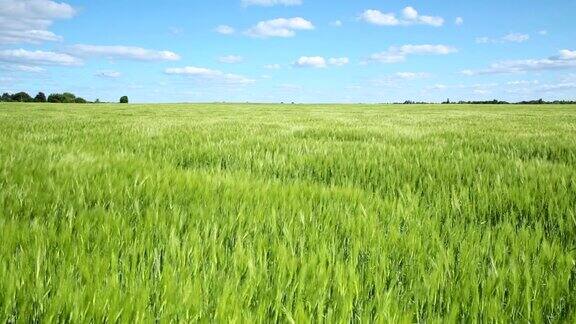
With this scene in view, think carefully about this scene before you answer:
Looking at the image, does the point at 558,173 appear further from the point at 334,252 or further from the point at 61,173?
the point at 61,173

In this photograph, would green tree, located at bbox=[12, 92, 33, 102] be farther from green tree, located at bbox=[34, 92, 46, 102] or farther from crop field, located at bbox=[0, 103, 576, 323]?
crop field, located at bbox=[0, 103, 576, 323]

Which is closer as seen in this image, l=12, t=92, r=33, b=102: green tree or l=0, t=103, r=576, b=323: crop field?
l=0, t=103, r=576, b=323: crop field

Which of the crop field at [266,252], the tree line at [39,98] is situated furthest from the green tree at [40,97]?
the crop field at [266,252]

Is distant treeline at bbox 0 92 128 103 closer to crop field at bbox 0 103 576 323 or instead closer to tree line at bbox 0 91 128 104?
tree line at bbox 0 91 128 104

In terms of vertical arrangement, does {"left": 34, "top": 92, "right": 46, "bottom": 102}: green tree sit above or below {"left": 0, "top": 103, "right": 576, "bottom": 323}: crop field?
above

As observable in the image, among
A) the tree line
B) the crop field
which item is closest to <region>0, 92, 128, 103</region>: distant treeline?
the tree line

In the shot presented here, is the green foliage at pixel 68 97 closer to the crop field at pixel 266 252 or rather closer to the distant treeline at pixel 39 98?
the distant treeline at pixel 39 98

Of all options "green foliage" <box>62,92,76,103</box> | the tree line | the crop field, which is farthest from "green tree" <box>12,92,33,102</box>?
the crop field

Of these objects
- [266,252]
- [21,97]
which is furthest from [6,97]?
[266,252]

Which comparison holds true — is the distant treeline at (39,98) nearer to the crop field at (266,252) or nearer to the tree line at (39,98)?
the tree line at (39,98)

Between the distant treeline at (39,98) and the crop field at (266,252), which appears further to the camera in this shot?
the distant treeline at (39,98)

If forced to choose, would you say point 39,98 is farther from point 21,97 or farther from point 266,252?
point 266,252

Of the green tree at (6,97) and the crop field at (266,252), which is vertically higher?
Result: the green tree at (6,97)

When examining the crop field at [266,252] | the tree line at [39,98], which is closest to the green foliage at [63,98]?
the tree line at [39,98]
